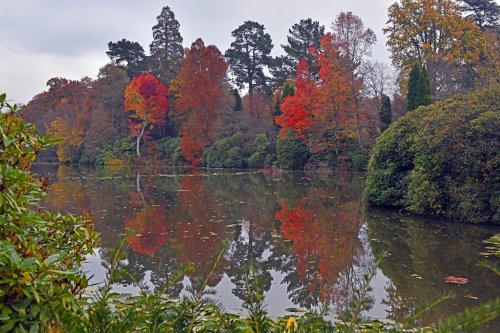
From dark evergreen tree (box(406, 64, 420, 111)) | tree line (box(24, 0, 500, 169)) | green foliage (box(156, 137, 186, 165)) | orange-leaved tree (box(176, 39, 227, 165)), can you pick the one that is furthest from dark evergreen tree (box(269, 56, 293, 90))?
dark evergreen tree (box(406, 64, 420, 111))

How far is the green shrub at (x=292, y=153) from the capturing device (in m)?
26.9

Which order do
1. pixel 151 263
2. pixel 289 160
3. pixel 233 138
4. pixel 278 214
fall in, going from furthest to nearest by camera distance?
pixel 233 138 → pixel 289 160 → pixel 278 214 → pixel 151 263

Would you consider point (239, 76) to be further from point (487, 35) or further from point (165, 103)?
point (487, 35)

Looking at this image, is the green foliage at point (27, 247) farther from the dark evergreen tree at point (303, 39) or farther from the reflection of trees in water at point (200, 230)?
the dark evergreen tree at point (303, 39)

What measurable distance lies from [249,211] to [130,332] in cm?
1033

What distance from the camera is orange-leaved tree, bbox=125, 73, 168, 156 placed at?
119ft

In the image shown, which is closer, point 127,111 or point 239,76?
point 127,111

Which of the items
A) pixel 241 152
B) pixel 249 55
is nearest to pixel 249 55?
pixel 249 55

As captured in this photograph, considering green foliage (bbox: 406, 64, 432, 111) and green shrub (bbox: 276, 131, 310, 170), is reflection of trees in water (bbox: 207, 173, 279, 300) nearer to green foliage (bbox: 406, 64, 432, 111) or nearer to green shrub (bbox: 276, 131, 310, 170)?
green foliage (bbox: 406, 64, 432, 111)

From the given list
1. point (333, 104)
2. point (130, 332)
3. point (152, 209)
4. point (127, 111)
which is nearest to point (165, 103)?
point (127, 111)

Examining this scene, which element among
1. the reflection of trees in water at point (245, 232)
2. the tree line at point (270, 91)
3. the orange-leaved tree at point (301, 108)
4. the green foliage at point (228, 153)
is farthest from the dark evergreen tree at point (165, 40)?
the reflection of trees in water at point (245, 232)

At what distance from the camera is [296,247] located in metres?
7.64

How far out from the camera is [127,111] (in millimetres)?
39312

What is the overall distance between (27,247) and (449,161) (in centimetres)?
986
